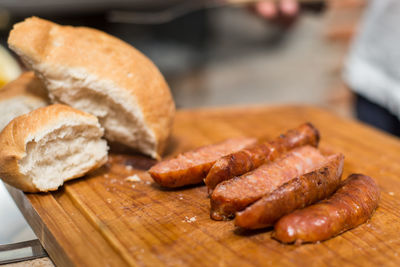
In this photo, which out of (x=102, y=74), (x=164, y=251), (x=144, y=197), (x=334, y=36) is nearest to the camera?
(x=164, y=251)

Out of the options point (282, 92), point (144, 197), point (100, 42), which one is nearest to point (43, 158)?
point (144, 197)

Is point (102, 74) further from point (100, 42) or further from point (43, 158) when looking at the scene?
point (43, 158)

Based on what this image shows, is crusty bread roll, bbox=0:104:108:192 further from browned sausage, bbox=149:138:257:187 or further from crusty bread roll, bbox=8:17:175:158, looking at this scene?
browned sausage, bbox=149:138:257:187

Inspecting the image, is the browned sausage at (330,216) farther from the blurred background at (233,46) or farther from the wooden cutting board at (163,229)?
the blurred background at (233,46)

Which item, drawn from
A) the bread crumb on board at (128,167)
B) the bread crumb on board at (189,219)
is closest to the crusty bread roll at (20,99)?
the bread crumb on board at (128,167)

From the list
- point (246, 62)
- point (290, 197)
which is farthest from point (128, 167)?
point (246, 62)

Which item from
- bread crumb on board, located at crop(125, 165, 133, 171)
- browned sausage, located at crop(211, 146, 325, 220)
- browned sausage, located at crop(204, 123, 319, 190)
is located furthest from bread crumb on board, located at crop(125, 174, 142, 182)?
browned sausage, located at crop(211, 146, 325, 220)
